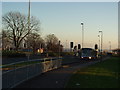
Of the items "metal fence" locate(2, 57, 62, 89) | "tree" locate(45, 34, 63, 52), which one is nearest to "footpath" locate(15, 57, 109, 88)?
"metal fence" locate(2, 57, 62, 89)

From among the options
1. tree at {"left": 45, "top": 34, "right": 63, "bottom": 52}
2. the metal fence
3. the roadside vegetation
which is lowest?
the roadside vegetation

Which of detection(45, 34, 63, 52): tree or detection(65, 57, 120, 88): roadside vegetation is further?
detection(45, 34, 63, 52): tree

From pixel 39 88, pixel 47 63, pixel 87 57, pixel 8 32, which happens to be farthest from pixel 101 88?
pixel 8 32

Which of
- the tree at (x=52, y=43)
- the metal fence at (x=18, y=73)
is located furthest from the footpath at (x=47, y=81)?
the tree at (x=52, y=43)

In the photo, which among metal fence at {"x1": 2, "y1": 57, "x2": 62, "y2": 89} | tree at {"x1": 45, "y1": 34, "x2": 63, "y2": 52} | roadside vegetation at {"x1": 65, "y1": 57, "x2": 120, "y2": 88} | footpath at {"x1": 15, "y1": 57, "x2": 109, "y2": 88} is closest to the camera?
metal fence at {"x1": 2, "y1": 57, "x2": 62, "y2": 89}

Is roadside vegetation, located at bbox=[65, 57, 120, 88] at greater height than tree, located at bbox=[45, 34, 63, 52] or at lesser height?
lesser

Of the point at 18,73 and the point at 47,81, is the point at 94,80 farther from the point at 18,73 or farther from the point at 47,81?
the point at 18,73

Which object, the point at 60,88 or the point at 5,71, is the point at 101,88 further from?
the point at 5,71

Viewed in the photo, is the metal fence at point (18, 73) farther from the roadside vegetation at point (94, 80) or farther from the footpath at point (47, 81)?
the roadside vegetation at point (94, 80)

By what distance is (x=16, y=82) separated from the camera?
38.7ft

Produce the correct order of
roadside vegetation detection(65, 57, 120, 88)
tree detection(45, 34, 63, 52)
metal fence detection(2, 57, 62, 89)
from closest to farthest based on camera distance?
metal fence detection(2, 57, 62, 89) < roadside vegetation detection(65, 57, 120, 88) < tree detection(45, 34, 63, 52)

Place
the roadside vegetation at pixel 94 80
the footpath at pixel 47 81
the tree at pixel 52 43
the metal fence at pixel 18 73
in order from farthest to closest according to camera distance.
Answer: the tree at pixel 52 43, the roadside vegetation at pixel 94 80, the footpath at pixel 47 81, the metal fence at pixel 18 73

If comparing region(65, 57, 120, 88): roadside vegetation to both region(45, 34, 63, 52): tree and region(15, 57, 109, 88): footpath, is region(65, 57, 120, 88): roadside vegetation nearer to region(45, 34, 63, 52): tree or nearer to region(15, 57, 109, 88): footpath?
region(15, 57, 109, 88): footpath

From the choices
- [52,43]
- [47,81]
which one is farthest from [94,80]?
[52,43]
